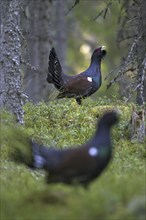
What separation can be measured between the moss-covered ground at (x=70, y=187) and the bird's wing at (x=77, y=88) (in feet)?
1.73

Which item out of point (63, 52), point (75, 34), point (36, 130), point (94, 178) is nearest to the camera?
point (94, 178)

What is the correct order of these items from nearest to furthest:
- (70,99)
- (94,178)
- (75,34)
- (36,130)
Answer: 1. (94,178)
2. (36,130)
3. (70,99)
4. (75,34)

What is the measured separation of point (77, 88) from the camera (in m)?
12.2

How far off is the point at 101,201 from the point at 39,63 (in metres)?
14.0

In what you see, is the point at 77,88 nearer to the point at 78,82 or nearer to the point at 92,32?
the point at 78,82

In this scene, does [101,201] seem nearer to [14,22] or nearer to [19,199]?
[19,199]

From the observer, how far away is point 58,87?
1279cm

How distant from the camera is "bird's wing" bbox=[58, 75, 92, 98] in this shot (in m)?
12.1

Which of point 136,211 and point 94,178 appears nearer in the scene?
point 136,211

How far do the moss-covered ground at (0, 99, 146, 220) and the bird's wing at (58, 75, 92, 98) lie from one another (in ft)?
1.73

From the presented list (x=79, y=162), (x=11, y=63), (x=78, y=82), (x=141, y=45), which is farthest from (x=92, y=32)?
(x=79, y=162)

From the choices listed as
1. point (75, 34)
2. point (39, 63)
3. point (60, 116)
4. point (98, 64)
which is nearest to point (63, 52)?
point (39, 63)

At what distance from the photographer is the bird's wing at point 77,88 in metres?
12.1

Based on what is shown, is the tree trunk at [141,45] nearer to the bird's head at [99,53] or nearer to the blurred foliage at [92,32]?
the bird's head at [99,53]
